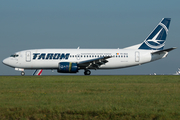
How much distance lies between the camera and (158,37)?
142ft

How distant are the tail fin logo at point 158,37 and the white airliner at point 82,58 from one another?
32 centimetres

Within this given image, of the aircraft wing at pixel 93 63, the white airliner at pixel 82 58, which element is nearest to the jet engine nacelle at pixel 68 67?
the white airliner at pixel 82 58

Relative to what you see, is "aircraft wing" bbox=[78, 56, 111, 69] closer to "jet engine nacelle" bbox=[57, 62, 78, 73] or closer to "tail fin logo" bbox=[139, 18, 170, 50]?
"jet engine nacelle" bbox=[57, 62, 78, 73]

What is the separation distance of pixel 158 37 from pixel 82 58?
1202 centimetres

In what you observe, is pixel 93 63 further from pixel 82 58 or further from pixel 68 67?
pixel 68 67

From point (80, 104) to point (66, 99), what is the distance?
1.63m

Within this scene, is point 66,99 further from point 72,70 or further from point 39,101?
point 72,70

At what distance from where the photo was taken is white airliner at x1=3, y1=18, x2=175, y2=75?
39.9 metres

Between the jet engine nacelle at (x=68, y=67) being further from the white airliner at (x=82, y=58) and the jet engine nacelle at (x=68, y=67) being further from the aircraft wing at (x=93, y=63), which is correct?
the aircraft wing at (x=93, y=63)

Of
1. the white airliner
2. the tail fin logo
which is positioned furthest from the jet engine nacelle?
the tail fin logo

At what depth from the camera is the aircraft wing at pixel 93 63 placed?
39.3 m

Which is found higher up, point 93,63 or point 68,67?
point 93,63

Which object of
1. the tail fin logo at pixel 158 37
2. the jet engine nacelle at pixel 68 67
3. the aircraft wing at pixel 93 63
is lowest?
the jet engine nacelle at pixel 68 67

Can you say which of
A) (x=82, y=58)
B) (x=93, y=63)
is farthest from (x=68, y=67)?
(x=93, y=63)
